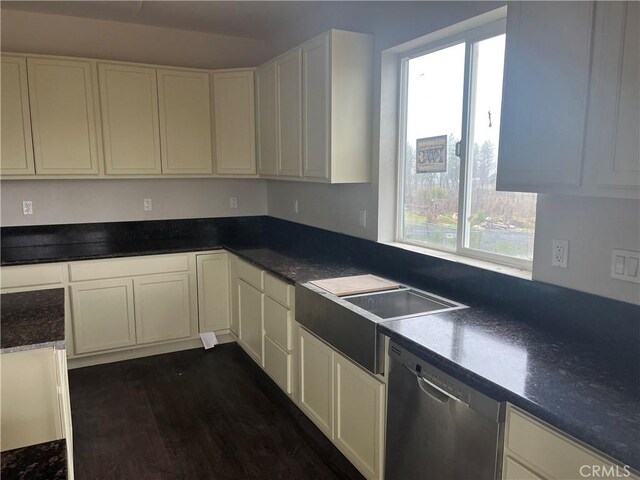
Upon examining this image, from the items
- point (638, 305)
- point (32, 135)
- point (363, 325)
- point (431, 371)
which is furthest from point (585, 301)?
point (32, 135)

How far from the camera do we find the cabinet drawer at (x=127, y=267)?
3.36 m

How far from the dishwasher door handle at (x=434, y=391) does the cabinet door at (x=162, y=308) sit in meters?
2.46

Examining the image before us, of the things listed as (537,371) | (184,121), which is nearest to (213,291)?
(184,121)

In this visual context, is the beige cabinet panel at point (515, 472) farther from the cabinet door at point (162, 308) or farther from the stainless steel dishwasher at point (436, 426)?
the cabinet door at point (162, 308)

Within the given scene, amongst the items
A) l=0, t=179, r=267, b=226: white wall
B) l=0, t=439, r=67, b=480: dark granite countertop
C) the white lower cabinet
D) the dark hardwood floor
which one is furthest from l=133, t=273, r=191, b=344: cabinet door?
l=0, t=439, r=67, b=480: dark granite countertop

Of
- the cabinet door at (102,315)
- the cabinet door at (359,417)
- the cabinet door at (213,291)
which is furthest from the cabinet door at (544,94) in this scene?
the cabinet door at (102,315)

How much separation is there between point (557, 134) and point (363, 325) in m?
1.03

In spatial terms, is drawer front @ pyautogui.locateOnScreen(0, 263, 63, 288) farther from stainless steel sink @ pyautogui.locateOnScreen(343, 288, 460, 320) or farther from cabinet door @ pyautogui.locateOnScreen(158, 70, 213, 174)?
stainless steel sink @ pyautogui.locateOnScreen(343, 288, 460, 320)

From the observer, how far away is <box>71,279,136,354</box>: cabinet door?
3391 millimetres

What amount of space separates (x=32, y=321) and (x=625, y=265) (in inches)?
86.1

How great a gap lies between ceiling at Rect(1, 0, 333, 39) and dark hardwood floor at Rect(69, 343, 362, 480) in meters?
2.62

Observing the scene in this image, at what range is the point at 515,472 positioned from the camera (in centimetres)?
134

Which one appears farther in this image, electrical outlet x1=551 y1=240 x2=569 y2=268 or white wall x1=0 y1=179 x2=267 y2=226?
white wall x1=0 y1=179 x2=267 y2=226

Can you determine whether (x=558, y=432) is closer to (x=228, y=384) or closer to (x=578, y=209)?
(x=578, y=209)
